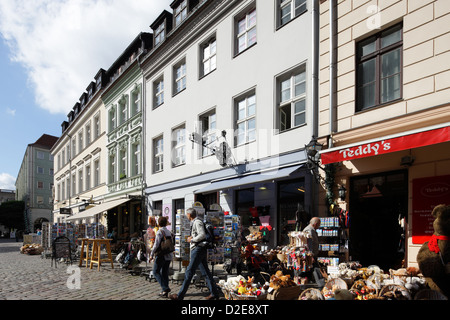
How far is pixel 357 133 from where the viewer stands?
28.6ft

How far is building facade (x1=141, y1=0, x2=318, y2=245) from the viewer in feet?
34.7

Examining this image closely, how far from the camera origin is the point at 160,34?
19.1 meters

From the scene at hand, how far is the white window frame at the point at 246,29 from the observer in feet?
41.7

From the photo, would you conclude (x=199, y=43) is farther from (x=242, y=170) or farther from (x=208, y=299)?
(x=208, y=299)

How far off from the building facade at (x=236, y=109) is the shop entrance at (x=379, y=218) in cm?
116

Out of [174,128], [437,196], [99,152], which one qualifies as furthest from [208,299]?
[99,152]

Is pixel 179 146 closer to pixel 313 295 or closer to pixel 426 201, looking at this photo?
pixel 426 201

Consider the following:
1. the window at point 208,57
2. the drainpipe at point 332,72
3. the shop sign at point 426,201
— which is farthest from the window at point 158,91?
the shop sign at point 426,201

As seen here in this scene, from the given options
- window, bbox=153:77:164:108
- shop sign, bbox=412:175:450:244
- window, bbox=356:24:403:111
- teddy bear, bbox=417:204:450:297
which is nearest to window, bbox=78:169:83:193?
window, bbox=153:77:164:108

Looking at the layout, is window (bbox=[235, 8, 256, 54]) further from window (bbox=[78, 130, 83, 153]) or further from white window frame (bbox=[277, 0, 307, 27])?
window (bbox=[78, 130, 83, 153])

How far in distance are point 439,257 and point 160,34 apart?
17102 mm

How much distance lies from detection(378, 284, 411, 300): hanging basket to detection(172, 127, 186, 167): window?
11282 mm

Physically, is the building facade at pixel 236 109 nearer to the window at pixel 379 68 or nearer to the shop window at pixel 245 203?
the shop window at pixel 245 203

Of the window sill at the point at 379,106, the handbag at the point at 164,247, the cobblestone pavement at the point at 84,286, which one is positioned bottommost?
the cobblestone pavement at the point at 84,286
